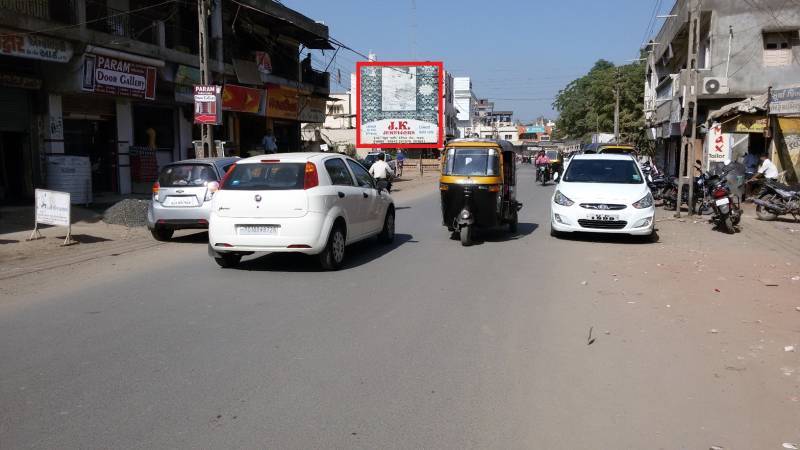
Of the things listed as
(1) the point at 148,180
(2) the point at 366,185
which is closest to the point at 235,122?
(1) the point at 148,180

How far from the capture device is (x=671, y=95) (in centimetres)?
3338

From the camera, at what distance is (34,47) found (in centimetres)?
1581

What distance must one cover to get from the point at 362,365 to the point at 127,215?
11.0 meters

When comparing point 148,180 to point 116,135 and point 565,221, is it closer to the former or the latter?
point 116,135

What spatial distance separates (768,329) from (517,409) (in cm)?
349

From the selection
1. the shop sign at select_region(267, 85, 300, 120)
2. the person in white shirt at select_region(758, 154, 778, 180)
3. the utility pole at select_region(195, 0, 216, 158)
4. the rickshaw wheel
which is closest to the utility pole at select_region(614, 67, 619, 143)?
the shop sign at select_region(267, 85, 300, 120)

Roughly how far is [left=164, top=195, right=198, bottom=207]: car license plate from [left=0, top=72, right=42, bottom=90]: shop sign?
284 inches

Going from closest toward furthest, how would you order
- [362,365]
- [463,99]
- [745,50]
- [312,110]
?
[362,365] < [745,50] < [312,110] < [463,99]

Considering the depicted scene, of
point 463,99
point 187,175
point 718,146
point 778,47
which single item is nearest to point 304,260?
point 187,175

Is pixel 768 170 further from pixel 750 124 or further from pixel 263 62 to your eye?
pixel 263 62

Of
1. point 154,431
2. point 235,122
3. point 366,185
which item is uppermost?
point 235,122

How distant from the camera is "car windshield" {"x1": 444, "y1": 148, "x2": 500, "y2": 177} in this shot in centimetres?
1273

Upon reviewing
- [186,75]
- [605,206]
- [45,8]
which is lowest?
[605,206]

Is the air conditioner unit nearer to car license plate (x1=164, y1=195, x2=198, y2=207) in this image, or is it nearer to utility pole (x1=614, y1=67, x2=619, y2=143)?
car license plate (x1=164, y1=195, x2=198, y2=207)
